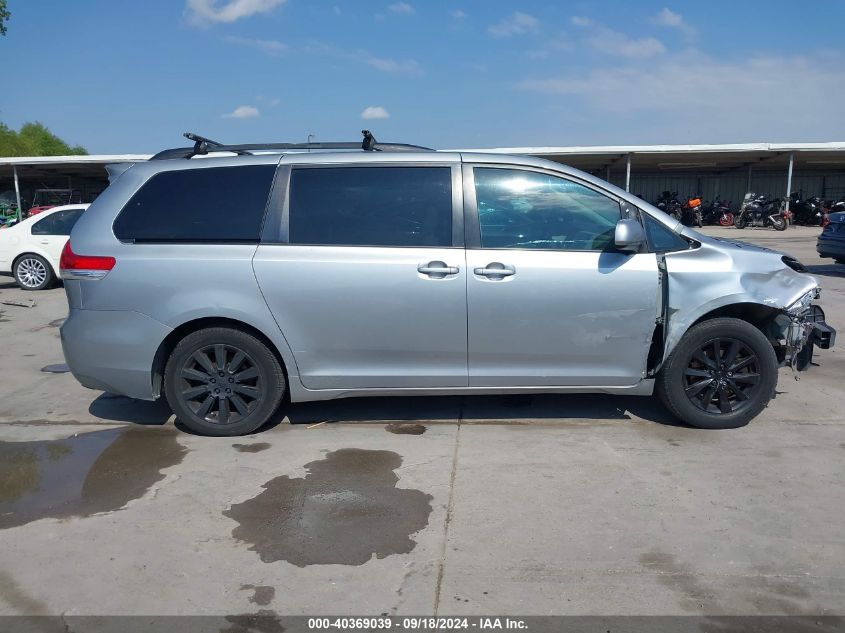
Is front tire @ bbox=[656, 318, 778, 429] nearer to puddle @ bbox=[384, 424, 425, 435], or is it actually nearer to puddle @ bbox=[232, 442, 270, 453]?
puddle @ bbox=[384, 424, 425, 435]

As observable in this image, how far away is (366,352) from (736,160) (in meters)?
28.3

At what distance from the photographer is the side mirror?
436cm

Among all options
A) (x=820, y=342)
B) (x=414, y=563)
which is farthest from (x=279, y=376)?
(x=820, y=342)

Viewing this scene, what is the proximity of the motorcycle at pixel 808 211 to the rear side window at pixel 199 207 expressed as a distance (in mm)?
28895

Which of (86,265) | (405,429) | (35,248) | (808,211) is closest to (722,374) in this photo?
(405,429)

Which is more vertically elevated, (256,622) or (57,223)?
(57,223)

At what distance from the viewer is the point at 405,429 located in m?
4.96

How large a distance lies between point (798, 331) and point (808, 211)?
91.2 feet

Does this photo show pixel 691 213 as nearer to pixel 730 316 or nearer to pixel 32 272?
pixel 32 272

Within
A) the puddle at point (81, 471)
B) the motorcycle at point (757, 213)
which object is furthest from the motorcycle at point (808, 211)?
the puddle at point (81, 471)

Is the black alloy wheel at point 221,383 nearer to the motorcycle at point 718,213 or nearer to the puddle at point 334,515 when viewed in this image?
the puddle at point 334,515

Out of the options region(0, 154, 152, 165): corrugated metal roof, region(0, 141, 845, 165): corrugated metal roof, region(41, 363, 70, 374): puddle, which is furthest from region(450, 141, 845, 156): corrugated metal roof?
region(41, 363, 70, 374): puddle

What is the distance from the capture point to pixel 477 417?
5.17m

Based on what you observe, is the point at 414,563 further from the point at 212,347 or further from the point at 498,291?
the point at 212,347
